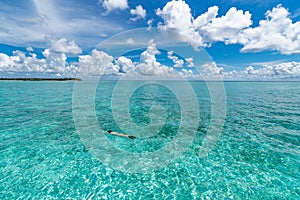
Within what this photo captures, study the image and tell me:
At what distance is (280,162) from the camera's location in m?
13.1

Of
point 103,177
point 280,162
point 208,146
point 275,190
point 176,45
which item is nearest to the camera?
point 275,190

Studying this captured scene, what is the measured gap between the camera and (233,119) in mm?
25141

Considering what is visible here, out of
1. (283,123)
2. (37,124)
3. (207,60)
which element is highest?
(207,60)

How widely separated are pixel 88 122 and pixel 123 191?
15053mm

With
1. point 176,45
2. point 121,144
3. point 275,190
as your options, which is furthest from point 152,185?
point 176,45

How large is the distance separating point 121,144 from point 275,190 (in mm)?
12886

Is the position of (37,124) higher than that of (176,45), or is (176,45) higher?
(176,45)

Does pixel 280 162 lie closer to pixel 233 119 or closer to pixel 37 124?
pixel 233 119

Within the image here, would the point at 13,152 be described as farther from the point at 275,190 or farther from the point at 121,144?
the point at 275,190

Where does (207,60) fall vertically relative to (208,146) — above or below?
above

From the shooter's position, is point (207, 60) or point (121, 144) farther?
point (207, 60)

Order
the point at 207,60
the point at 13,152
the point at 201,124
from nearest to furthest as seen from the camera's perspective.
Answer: the point at 13,152, the point at 207,60, the point at 201,124

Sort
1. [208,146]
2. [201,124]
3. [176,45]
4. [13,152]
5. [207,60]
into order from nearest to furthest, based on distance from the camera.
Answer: [13,152] < [208,146] < [207,60] < [201,124] < [176,45]

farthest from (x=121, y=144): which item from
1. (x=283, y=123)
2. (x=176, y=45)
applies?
(x=283, y=123)
